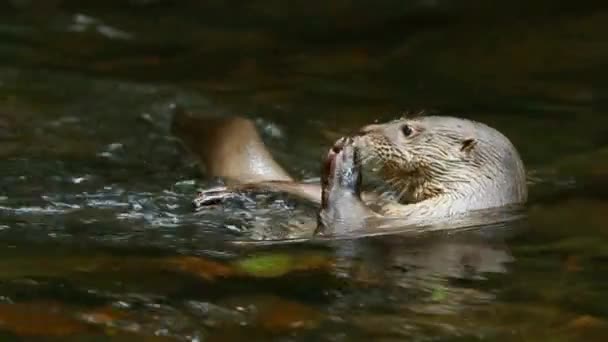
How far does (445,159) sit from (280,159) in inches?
45.9

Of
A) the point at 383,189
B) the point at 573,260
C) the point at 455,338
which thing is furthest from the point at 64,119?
the point at 455,338

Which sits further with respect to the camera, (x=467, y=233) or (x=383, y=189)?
(x=383, y=189)

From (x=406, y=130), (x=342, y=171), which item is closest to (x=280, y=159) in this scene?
(x=406, y=130)

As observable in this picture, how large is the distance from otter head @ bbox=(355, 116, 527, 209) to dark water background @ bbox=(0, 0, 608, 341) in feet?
0.56

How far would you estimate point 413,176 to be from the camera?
4328mm

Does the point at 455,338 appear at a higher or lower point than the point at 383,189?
lower

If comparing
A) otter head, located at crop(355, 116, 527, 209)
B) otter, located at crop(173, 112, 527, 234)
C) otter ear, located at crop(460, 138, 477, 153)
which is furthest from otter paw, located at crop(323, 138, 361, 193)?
otter ear, located at crop(460, 138, 477, 153)

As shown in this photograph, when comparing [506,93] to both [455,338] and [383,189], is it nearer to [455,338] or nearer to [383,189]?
[383,189]

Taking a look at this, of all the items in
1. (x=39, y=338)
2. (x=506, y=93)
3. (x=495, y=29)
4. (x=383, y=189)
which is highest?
(x=495, y=29)

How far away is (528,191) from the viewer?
462 centimetres

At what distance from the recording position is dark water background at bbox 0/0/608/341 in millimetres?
3059

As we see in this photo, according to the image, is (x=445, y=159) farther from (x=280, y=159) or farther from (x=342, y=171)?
(x=280, y=159)

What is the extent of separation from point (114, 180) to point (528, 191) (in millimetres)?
1446

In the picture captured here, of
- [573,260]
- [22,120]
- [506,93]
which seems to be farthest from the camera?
[506,93]
